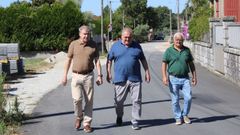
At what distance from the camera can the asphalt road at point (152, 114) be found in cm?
960

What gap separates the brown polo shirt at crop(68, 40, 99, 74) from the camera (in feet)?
30.9

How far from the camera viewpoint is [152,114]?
37.9 feet

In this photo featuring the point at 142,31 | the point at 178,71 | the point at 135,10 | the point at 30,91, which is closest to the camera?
the point at 178,71

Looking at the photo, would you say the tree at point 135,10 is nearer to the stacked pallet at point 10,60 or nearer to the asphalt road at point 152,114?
the stacked pallet at point 10,60

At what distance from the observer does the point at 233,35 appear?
810 inches

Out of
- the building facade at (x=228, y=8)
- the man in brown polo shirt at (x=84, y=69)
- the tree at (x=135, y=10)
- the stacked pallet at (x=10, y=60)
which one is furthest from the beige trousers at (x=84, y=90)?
the tree at (x=135, y=10)

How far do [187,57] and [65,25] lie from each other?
38.5 metres

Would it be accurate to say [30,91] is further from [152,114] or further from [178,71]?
[178,71]

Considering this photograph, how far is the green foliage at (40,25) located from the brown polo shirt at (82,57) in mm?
37494

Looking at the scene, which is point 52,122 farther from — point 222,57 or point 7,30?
point 7,30

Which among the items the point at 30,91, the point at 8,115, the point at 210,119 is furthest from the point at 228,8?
the point at 8,115

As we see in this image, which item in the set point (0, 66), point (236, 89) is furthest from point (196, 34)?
point (236, 89)

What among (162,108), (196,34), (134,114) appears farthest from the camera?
(196,34)

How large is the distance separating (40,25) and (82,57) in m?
38.7
